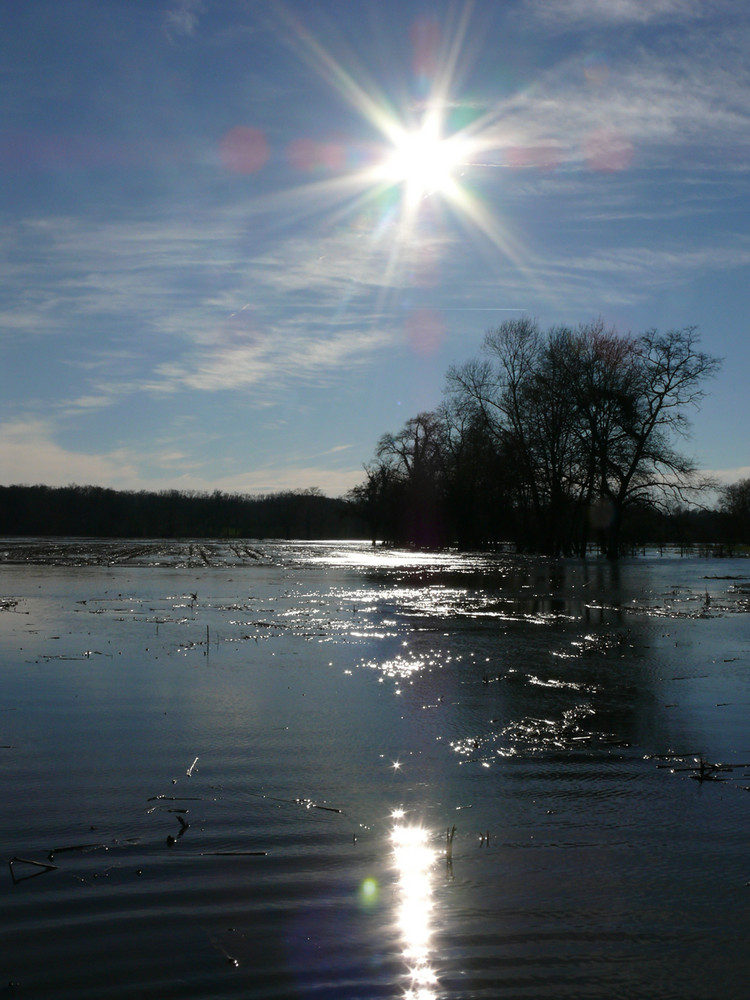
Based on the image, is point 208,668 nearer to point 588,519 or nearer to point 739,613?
point 739,613

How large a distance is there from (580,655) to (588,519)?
41.5 m

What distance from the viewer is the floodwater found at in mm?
3482

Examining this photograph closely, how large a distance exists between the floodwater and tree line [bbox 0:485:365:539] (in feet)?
352

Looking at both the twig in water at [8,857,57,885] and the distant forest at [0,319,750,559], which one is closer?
the twig in water at [8,857,57,885]

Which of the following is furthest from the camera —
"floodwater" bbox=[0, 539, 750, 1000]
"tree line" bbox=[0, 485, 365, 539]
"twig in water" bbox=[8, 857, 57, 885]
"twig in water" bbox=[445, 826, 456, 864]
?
"tree line" bbox=[0, 485, 365, 539]

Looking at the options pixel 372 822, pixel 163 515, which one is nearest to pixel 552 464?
pixel 372 822

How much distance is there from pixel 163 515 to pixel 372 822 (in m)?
149

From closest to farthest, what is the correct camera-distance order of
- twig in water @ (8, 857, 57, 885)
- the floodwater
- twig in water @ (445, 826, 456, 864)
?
1. the floodwater
2. twig in water @ (8, 857, 57, 885)
3. twig in water @ (445, 826, 456, 864)

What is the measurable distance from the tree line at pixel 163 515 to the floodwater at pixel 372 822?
4228 inches

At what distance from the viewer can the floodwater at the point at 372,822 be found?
137 inches

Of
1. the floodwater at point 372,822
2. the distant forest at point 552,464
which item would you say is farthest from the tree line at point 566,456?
the floodwater at point 372,822

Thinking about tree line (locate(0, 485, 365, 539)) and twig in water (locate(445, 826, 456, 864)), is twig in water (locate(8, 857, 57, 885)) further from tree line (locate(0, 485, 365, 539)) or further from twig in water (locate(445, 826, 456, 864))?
tree line (locate(0, 485, 365, 539))

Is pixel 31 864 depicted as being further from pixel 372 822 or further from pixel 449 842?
pixel 449 842

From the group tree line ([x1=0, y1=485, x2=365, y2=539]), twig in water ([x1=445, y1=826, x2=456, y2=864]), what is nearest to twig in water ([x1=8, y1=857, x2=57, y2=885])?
twig in water ([x1=445, y1=826, x2=456, y2=864])
